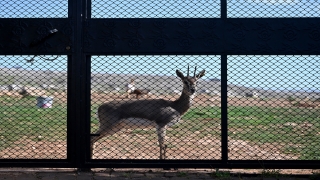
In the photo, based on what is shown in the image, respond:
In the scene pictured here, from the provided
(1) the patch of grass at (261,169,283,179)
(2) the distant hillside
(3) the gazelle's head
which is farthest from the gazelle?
(1) the patch of grass at (261,169,283,179)

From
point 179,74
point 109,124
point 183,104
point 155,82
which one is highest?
point 179,74

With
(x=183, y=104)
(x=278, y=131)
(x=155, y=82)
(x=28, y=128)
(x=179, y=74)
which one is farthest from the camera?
(x=28, y=128)

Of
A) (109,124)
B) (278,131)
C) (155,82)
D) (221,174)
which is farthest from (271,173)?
(278,131)

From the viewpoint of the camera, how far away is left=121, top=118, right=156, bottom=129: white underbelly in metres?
7.83

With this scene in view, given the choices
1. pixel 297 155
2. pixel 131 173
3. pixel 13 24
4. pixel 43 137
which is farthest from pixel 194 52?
pixel 43 137

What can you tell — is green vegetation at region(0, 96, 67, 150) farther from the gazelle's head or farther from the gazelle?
the gazelle's head

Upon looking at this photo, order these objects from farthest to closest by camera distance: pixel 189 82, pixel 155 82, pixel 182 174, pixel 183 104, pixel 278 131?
pixel 278 131 < pixel 183 104 < pixel 189 82 < pixel 155 82 < pixel 182 174

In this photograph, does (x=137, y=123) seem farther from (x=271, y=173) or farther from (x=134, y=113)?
(x=271, y=173)

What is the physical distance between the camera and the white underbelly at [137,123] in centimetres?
783

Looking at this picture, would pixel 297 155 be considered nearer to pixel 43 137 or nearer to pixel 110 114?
pixel 110 114

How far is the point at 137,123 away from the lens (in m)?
7.89

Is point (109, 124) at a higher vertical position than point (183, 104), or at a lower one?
lower

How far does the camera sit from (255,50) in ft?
18.4

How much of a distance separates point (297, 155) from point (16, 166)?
489cm
